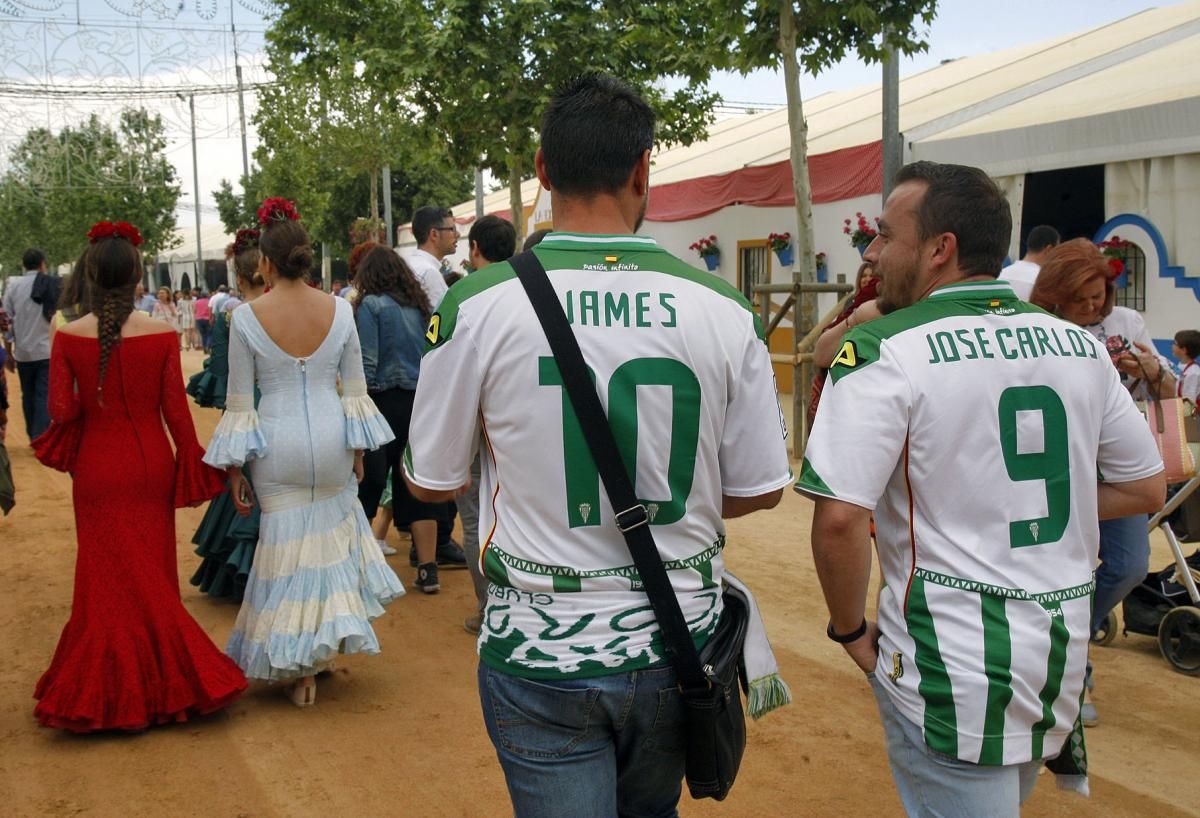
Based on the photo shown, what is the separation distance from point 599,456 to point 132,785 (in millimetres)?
3083

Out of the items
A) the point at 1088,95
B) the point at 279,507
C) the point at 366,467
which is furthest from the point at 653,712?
the point at 1088,95

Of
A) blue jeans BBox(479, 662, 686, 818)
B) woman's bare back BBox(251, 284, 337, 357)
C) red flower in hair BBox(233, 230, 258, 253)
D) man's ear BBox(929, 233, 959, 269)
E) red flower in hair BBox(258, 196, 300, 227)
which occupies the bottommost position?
blue jeans BBox(479, 662, 686, 818)

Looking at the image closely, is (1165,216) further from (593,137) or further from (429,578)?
(593,137)

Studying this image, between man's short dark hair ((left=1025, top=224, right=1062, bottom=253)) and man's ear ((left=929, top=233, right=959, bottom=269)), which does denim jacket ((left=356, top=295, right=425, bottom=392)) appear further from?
man's ear ((left=929, top=233, right=959, bottom=269))

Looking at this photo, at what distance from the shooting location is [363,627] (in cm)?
518

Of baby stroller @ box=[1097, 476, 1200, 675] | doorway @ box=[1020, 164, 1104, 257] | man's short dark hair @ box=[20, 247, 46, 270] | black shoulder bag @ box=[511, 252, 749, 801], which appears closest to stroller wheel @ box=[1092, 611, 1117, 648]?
baby stroller @ box=[1097, 476, 1200, 675]

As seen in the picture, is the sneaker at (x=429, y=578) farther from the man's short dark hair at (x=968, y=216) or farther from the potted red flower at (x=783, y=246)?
the potted red flower at (x=783, y=246)

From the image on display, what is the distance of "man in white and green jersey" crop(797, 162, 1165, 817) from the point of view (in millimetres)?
2305

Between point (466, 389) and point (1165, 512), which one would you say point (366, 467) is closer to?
point (1165, 512)

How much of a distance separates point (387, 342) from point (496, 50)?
8797mm

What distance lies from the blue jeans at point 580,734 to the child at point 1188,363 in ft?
26.6

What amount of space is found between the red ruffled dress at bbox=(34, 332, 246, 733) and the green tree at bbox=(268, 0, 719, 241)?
33.3 feet

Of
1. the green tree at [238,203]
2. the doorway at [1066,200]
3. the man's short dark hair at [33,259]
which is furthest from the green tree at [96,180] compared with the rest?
the doorway at [1066,200]

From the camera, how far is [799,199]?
13086mm
